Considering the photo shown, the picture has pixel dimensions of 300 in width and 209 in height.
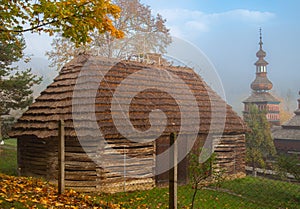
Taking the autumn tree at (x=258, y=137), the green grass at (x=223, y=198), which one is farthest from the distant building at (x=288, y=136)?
the green grass at (x=223, y=198)

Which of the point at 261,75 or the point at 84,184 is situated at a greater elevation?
the point at 261,75

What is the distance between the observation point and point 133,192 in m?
11.2

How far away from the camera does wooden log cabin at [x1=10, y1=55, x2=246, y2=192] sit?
35.5ft

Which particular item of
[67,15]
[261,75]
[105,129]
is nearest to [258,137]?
[105,129]

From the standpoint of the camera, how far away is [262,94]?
155 feet

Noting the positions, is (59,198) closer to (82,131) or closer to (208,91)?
(82,131)

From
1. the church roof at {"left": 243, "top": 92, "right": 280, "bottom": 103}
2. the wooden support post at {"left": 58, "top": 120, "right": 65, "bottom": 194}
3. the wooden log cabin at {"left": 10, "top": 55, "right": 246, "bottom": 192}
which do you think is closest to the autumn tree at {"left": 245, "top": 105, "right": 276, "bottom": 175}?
the wooden log cabin at {"left": 10, "top": 55, "right": 246, "bottom": 192}

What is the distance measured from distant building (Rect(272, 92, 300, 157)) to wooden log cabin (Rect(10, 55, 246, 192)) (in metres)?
19.6

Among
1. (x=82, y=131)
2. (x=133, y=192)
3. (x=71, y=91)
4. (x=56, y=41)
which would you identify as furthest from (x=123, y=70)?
(x=56, y=41)

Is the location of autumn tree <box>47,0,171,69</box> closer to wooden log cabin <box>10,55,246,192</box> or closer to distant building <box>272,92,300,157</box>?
wooden log cabin <box>10,55,246,192</box>

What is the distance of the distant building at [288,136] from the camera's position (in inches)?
1248

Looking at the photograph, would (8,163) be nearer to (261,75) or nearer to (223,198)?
(223,198)

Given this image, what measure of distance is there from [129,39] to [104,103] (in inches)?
480

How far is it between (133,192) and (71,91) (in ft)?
13.6
